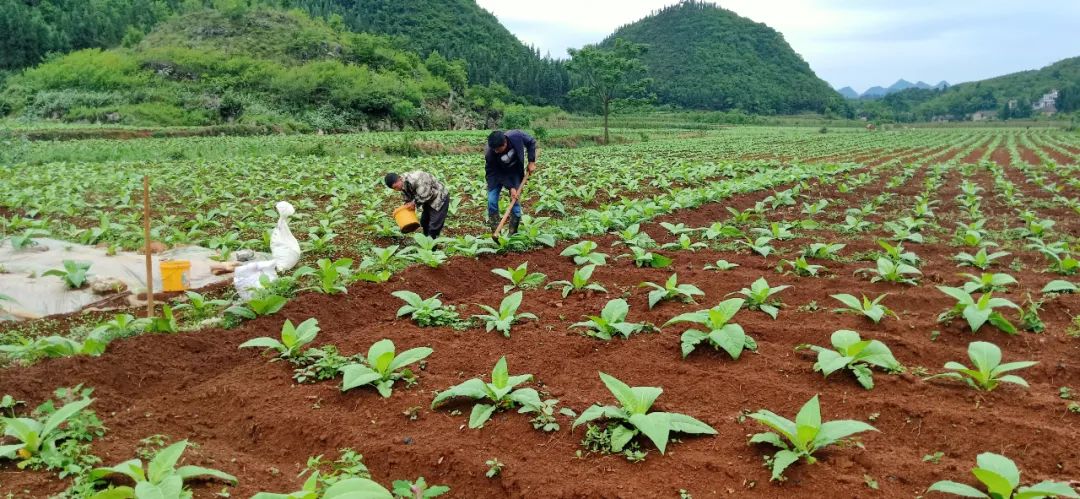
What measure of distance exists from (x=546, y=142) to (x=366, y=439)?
3224 cm

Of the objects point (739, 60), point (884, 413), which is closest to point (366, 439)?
point (884, 413)

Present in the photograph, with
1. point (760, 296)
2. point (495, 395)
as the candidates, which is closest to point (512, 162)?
point (760, 296)

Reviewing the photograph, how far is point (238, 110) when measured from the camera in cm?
4597

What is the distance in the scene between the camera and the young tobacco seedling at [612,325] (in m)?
4.22

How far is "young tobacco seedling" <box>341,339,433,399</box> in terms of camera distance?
3490mm

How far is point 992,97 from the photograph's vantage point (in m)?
119

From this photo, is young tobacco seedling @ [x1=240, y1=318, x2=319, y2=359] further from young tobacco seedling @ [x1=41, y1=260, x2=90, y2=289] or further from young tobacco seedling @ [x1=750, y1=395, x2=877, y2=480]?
young tobacco seedling @ [x1=41, y1=260, x2=90, y2=289]

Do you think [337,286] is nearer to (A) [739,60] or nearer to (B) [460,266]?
(B) [460,266]

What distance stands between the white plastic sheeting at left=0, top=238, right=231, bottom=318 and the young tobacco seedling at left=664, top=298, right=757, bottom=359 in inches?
201

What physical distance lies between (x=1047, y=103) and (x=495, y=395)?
14230 centimetres

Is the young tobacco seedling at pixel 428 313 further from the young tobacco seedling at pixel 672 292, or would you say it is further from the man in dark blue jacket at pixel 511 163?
the man in dark blue jacket at pixel 511 163

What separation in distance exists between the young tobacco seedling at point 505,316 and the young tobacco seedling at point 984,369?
2.60 meters

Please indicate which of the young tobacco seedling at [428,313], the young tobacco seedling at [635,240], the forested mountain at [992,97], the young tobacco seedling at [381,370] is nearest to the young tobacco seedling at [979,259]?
the young tobacco seedling at [635,240]

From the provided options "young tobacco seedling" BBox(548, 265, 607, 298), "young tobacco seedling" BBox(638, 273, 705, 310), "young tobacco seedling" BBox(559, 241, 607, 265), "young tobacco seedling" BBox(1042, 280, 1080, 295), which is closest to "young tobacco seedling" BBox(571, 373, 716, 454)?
"young tobacco seedling" BBox(638, 273, 705, 310)
